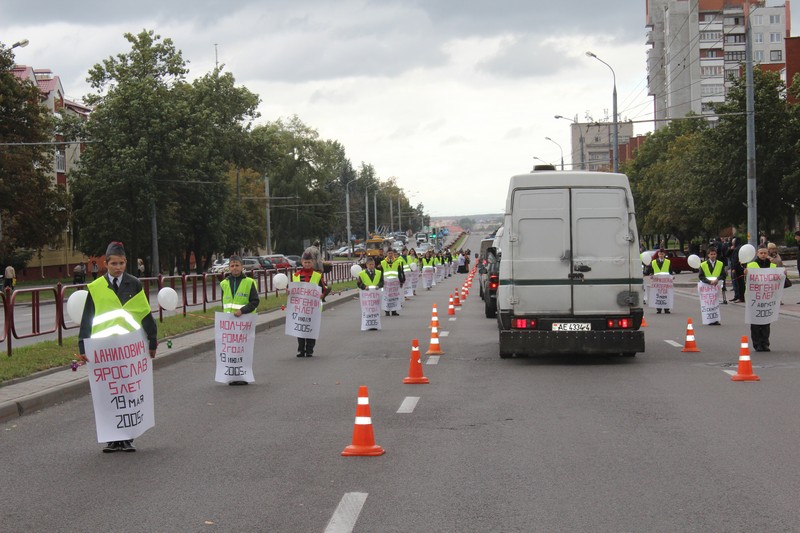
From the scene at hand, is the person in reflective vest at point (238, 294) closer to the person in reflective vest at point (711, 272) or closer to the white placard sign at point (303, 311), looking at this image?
the white placard sign at point (303, 311)

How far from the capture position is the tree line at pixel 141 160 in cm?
5084

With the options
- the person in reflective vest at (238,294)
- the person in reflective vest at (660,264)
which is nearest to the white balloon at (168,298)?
the person in reflective vest at (238,294)

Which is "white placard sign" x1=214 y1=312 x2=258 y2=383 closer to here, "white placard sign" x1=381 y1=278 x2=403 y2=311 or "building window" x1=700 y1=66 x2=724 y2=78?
"white placard sign" x1=381 y1=278 x2=403 y2=311

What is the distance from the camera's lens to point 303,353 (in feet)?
56.7

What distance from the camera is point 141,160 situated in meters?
54.7

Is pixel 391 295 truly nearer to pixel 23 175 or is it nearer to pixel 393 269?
pixel 393 269

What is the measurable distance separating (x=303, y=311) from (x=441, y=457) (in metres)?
9.27

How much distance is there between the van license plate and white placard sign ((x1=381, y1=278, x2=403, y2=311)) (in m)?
13.3

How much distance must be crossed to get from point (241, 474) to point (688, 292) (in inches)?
1382

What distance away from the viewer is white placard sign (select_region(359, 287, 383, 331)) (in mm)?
22531

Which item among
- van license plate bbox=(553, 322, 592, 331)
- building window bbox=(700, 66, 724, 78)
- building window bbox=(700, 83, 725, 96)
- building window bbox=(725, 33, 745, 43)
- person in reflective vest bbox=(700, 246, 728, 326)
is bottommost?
van license plate bbox=(553, 322, 592, 331)

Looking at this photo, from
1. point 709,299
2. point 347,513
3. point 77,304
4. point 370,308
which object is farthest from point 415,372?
point 709,299

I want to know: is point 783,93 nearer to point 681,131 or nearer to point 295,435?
point 681,131

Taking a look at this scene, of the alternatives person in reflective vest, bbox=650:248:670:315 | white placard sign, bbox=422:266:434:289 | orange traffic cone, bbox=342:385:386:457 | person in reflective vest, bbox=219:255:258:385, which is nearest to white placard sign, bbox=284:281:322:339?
person in reflective vest, bbox=219:255:258:385
